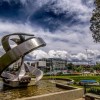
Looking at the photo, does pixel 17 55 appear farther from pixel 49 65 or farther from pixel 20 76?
pixel 49 65

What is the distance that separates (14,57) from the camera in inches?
813

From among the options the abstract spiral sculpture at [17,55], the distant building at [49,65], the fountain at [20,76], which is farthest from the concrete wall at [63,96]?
the distant building at [49,65]

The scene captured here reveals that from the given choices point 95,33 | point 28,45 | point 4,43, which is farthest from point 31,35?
point 95,33

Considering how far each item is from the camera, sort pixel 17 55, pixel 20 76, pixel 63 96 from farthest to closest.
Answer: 1. pixel 20 76
2. pixel 17 55
3. pixel 63 96

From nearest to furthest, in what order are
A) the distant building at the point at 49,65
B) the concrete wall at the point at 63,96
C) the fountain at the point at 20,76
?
the concrete wall at the point at 63,96
the fountain at the point at 20,76
the distant building at the point at 49,65

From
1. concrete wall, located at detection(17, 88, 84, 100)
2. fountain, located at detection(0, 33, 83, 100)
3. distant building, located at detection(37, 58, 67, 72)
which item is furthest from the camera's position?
distant building, located at detection(37, 58, 67, 72)

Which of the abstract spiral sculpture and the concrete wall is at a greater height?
the abstract spiral sculpture

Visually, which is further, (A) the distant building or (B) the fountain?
(A) the distant building

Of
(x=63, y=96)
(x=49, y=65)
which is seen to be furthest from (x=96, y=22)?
(x=49, y=65)

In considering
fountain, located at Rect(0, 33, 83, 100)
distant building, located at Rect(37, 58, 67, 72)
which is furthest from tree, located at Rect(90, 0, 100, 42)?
distant building, located at Rect(37, 58, 67, 72)

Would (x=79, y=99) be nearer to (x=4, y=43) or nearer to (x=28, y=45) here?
(x=28, y=45)

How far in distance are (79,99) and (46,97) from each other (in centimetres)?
379

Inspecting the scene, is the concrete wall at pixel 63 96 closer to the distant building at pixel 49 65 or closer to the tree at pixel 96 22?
the tree at pixel 96 22

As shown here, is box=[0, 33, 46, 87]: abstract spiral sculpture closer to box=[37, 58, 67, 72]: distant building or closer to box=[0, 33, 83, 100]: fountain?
box=[0, 33, 83, 100]: fountain
